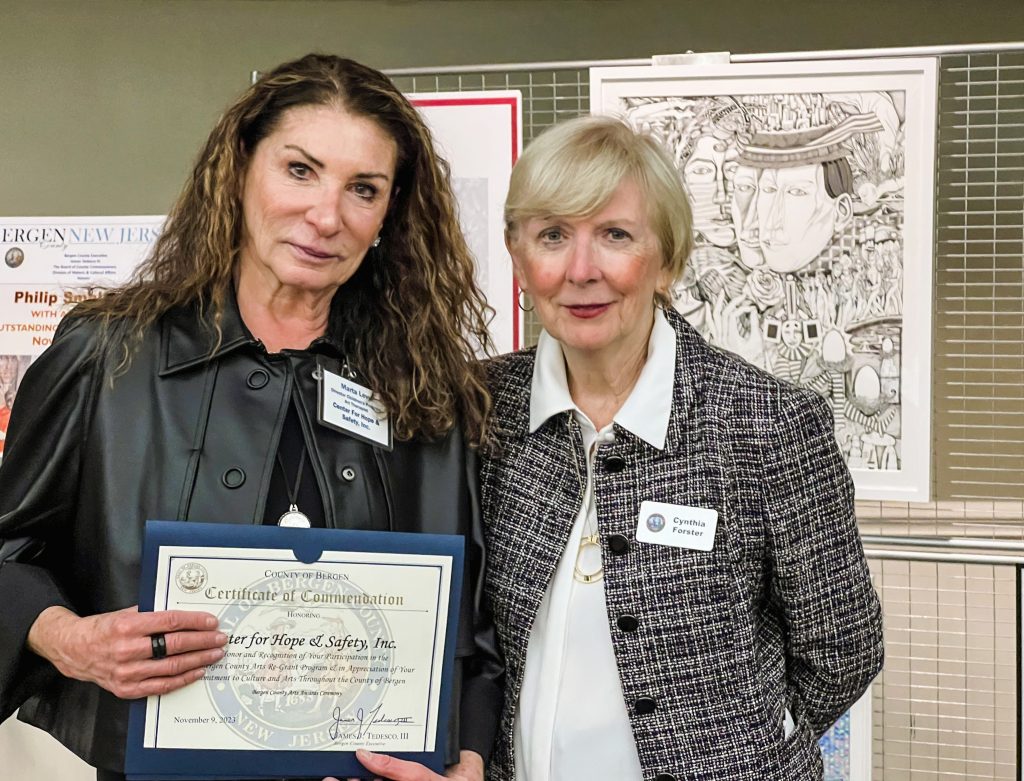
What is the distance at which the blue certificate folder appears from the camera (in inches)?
56.9

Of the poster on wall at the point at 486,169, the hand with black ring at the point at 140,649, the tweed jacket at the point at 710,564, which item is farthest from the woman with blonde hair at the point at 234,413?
the poster on wall at the point at 486,169

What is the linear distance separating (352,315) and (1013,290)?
11.3 ft

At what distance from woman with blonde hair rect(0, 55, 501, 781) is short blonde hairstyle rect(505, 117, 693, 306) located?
0.20 meters

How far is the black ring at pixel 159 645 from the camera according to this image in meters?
1.45

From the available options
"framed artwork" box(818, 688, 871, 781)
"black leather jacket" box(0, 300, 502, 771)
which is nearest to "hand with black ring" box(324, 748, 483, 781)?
"black leather jacket" box(0, 300, 502, 771)

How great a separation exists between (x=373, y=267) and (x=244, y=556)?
67 cm

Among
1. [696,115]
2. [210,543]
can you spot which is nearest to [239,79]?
[696,115]

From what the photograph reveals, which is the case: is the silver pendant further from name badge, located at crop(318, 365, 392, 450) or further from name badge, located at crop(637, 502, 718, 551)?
name badge, located at crop(637, 502, 718, 551)

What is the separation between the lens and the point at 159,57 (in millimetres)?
A: 4973

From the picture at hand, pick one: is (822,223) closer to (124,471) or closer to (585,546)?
(585,546)

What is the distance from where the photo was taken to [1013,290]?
4348mm

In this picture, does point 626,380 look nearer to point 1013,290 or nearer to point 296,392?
point 296,392

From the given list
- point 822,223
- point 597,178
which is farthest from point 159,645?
point 822,223
